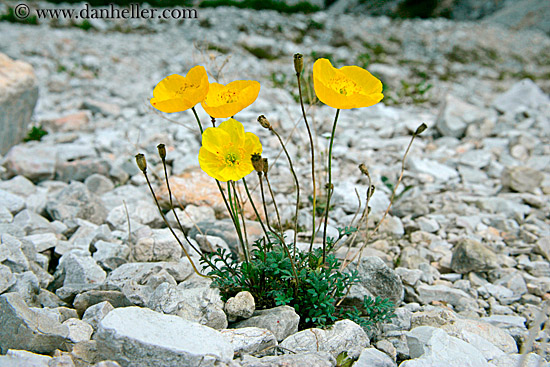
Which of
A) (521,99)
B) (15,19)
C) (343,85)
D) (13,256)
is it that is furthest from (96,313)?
(15,19)

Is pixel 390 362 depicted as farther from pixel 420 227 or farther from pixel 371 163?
pixel 371 163

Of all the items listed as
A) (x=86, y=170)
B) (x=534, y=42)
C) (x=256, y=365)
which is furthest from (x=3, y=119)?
(x=534, y=42)

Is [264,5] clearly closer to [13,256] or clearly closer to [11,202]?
[11,202]

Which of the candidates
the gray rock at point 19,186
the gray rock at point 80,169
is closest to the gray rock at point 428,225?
the gray rock at point 80,169

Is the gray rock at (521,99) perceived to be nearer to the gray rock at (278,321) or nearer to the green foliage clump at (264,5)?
the gray rock at (278,321)

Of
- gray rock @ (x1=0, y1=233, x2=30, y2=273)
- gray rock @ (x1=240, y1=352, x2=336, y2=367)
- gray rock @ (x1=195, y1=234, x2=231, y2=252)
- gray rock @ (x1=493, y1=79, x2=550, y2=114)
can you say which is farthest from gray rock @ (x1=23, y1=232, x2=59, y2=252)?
gray rock @ (x1=493, y1=79, x2=550, y2=114)

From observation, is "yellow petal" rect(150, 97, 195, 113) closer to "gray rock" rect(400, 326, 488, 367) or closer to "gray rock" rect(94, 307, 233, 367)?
"gray rock" rect(94, 307, 233, 367)
